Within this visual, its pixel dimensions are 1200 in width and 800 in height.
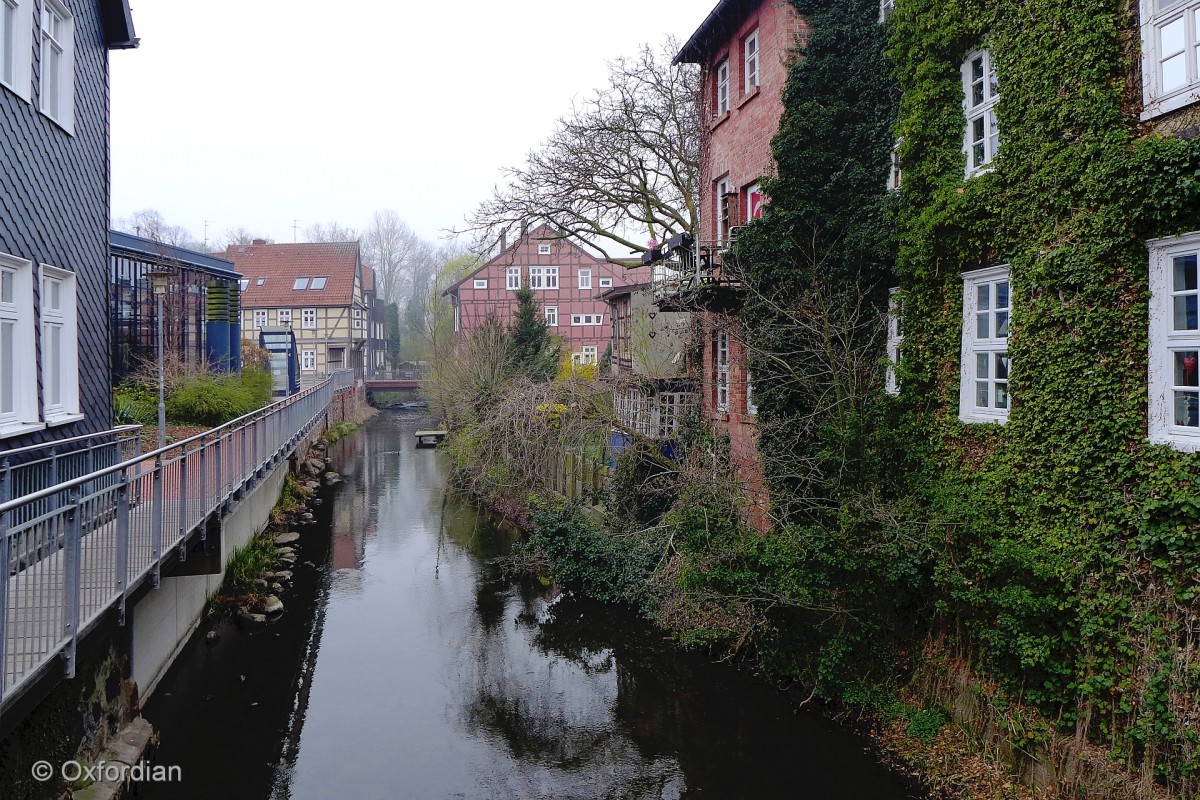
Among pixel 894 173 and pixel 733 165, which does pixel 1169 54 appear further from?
pixel 733 165

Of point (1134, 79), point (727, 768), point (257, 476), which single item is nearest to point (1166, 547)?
point (1134, 79)

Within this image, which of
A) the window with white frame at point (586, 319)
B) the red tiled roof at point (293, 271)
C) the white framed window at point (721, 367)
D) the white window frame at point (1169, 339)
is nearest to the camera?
the white window frame at point (1169, 339)

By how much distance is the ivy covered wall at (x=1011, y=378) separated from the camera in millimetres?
7398

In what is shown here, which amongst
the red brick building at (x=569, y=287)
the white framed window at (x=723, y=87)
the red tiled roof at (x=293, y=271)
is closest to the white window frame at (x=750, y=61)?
the white framed window at (x=723, y=87)

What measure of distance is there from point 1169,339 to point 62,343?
11.6 meters

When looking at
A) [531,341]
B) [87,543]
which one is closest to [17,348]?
[87,543]

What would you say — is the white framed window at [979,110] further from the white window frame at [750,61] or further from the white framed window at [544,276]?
the white framed window at [544,276]

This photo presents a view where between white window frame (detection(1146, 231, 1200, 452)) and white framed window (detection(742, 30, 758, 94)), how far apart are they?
28.4 feet

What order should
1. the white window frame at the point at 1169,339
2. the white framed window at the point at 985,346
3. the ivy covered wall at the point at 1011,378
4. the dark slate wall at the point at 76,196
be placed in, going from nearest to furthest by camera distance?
the white window frame at the point at 1169,339, the ivy covered wall at the point at 1011,378, the dark slate wall at the point at 76,196, the white framed window at the point at 985,346

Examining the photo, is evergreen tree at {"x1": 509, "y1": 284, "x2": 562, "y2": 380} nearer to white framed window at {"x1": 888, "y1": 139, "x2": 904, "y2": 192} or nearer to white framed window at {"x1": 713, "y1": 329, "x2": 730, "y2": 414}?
white framed window at {"x1": 713, "y1": 329, "x2": 730, "y2": 414}

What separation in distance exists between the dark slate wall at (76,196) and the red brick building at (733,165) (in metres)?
8.61

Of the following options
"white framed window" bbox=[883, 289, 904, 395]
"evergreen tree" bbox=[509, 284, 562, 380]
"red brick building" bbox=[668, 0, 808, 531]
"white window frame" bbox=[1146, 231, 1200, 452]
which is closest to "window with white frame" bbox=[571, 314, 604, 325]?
"evergreen tree" bbox=[509, 284, 562, 380]

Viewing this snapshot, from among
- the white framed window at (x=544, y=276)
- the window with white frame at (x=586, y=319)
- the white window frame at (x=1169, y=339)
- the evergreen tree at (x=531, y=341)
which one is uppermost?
the white framed window at (x=544, y=276)

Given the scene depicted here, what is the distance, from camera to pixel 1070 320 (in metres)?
8.06
